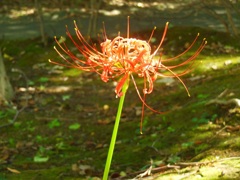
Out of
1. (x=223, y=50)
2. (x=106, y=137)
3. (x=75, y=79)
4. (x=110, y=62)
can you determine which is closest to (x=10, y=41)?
(x=75, y=79)

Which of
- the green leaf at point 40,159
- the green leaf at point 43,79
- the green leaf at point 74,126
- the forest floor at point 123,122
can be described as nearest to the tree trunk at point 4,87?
the forest floor at point 123,122

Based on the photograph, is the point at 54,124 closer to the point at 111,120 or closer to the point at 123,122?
the point at 111,120

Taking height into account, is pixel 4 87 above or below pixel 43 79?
above

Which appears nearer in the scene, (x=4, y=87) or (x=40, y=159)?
(x=40, y=159)

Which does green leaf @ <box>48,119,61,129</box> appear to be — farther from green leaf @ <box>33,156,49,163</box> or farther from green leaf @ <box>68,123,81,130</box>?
green leaf @ <box>33,156,49,163</box>

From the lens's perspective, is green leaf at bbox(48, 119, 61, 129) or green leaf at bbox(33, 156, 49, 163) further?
green leaf at bbox(48, 119, 61, 129)

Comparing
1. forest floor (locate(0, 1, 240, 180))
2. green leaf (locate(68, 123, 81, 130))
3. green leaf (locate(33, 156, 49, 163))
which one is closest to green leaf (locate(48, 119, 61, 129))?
forest floor (locate(0, 1, 240, 180))

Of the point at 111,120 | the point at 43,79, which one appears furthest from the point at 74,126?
the point at 43,79

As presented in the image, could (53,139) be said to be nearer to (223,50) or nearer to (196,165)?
(196,165)

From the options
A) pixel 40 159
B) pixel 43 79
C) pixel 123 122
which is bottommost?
pixel 43 79

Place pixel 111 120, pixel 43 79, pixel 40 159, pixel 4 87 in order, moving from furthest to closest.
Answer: pixel 43 79, pixel 4 87, pixel 111 120, pixel 40 159
